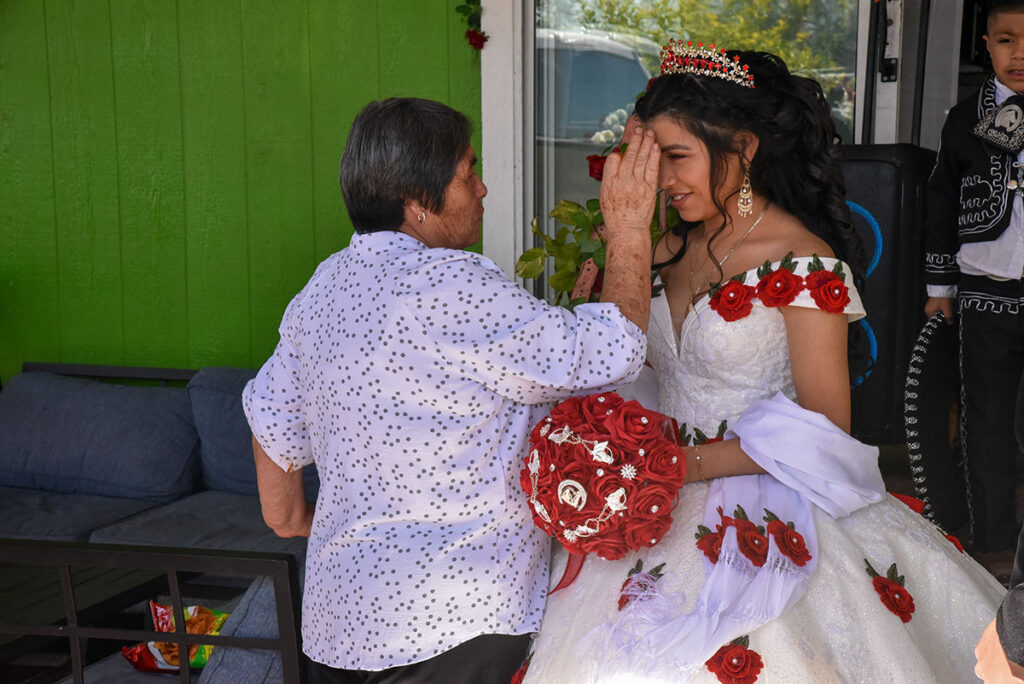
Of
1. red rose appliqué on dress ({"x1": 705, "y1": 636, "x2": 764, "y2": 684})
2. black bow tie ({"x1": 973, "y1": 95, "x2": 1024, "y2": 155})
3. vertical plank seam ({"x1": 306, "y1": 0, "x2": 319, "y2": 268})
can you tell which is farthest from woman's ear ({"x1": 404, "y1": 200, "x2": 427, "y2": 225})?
vertical plank seam ({"x1": 306, "y1": 0, "x2": 319, "y2": 268})

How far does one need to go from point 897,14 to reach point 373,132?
232 cm

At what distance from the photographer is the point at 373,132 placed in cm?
163

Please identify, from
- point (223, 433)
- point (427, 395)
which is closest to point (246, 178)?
point (223, 433)

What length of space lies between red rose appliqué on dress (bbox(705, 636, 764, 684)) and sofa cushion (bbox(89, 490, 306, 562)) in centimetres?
186

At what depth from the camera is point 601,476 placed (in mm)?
1582

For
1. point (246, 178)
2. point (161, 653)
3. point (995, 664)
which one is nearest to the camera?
point (995, 664)

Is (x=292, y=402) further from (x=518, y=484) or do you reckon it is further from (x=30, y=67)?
(x=30, y=67)

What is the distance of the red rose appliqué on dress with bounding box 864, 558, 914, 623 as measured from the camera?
5.30 ft

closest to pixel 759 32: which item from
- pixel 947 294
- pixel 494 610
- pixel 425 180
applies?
pixel 947 294

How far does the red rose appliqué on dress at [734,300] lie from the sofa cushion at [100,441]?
251cm

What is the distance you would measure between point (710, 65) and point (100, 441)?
2823 mm

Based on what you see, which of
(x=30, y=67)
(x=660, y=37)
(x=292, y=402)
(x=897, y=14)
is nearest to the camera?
(x=292, y=402)

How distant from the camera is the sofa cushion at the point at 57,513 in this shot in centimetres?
338

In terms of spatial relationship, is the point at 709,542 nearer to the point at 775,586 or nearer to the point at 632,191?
the point at 775,586
